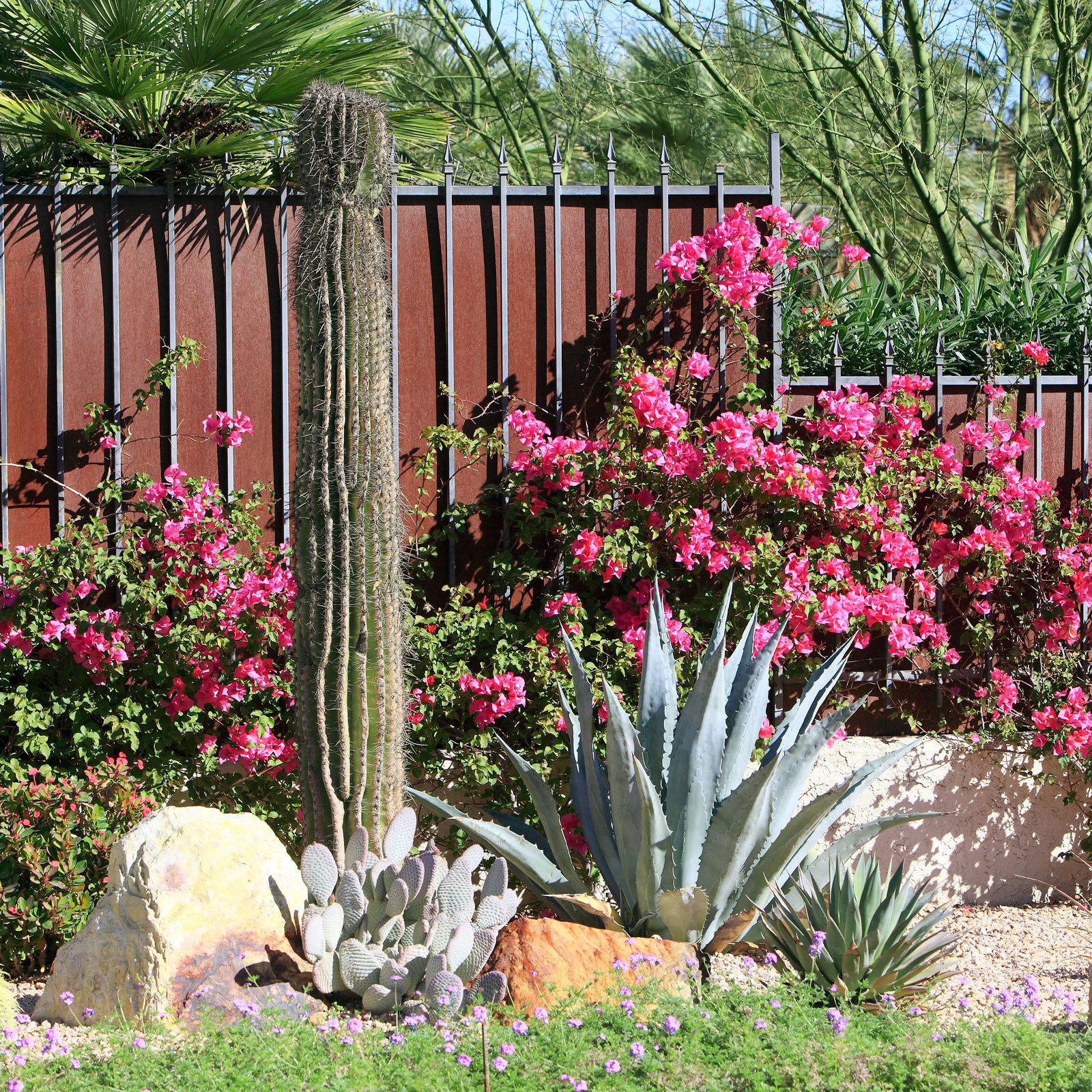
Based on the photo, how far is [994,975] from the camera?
13.3 ft

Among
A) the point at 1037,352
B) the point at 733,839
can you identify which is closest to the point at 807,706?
the point at 733,839

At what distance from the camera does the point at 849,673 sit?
4.90m

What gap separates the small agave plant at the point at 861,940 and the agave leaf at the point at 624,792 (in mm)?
432

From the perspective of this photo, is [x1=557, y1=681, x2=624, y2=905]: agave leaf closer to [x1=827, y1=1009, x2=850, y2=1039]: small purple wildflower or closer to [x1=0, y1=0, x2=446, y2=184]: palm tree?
[x1=827, y1=1009, x2=850, y2=1039]: small purple wildflower

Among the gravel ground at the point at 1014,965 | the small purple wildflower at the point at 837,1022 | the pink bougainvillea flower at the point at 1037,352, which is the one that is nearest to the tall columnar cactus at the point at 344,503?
the gravel ground at the point at 1014,965

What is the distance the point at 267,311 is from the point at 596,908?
9.01 feet

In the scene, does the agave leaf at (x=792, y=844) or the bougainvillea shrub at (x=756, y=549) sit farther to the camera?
the bougainvillea shrub at (x=756, y=549)

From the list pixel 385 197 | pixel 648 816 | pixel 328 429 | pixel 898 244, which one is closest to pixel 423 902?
pixel 648 816

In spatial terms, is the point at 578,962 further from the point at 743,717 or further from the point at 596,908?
the point at 743,717

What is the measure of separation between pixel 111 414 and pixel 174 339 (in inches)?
15.7

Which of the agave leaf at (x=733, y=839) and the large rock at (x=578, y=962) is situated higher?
the agave leaf at (x=733, y=839)

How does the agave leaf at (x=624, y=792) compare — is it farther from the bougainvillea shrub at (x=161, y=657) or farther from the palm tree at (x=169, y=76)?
the palm tree at (x=169, y=76)

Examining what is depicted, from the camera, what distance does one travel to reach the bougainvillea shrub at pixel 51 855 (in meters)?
3.61

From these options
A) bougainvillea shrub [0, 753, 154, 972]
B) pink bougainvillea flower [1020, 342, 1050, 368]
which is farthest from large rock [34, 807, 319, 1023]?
pink bougainvillea flower [1020, 342, 1050, 368]
